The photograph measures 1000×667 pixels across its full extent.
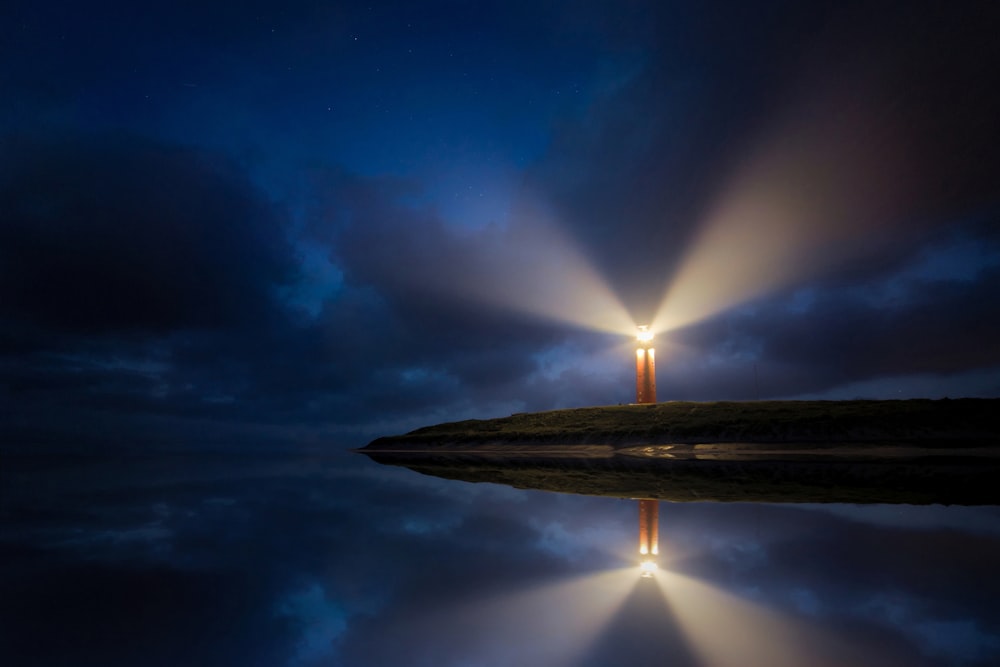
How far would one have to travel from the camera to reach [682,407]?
51.7 meters

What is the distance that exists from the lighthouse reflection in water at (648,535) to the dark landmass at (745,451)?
66.3 inches

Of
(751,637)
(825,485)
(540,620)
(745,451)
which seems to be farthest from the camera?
(745,451)

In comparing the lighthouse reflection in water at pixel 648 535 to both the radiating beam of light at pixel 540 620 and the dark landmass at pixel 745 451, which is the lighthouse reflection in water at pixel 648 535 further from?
the dark landmass at pixel 745 451

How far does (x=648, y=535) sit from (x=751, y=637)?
4747mm

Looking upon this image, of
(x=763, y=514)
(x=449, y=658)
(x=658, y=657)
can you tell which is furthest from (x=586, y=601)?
(x=763, y=514)

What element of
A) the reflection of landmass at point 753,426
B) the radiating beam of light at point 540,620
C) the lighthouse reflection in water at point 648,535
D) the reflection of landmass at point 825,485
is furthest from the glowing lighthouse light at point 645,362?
the radiating beam of light at point 540,620

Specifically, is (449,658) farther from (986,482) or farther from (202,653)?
(986,482)

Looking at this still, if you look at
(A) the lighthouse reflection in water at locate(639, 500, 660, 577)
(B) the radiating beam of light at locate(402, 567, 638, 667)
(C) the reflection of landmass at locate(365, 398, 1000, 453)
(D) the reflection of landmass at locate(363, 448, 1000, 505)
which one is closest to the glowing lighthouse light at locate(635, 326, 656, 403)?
(C) the reflection of landmass at locate(365, 398, 1000, 453)

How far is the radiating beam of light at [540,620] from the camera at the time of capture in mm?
3830

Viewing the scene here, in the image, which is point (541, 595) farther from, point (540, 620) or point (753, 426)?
point (753, 426)

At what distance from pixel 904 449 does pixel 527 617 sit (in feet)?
113

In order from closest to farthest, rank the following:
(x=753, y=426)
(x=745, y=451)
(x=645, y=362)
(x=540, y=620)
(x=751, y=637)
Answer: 1. (x=751, y=637)
2. (x=540, y=620)
3. (x=745, y=451)
4. (x=753, y=426)
5. (x=645, y=362)

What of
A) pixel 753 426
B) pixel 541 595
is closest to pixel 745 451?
pixel 753 426

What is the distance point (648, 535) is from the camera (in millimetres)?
8625
